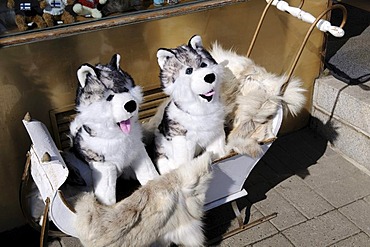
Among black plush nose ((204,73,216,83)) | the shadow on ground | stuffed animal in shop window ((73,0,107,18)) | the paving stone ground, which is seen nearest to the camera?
black plush nose ((204,73,216,83))

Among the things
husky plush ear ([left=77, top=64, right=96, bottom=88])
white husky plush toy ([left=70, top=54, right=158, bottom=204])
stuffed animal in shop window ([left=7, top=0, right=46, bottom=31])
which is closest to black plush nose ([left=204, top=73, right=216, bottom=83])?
white husky plush toy ([left=70, top=54, right=158, bottom=204])

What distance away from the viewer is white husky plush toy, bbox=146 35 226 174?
203 centimetres

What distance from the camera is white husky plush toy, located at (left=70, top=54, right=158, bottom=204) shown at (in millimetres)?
1856

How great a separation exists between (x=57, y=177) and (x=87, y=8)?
969mm

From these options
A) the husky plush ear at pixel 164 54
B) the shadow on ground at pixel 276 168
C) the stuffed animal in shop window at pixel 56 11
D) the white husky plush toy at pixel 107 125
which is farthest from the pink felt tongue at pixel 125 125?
the shadow on ground at pixel 276 168

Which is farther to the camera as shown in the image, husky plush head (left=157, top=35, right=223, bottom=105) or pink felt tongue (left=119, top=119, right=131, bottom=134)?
husky plush head (left=157, top=35, right=223, bottom=105)

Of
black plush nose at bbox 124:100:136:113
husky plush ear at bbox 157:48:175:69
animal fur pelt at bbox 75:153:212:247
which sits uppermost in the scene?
husky plush ear at bbox 157:48:175:69

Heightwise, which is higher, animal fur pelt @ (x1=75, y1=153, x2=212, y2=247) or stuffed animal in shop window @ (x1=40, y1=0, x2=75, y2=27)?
stuffed animal in shop window @ (x1=40, y1=0, x2=75, y2=27)

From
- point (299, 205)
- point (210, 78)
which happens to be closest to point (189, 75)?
point (210, 78)

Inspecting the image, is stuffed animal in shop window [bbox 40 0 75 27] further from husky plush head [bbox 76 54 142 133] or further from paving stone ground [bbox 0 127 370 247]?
paving stone ground [bbox 0 127 370 247]

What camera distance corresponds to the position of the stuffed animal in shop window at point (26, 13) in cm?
226

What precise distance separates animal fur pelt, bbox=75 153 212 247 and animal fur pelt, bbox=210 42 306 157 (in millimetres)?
277

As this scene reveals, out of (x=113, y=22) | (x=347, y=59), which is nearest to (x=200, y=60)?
(x=113, y=22)

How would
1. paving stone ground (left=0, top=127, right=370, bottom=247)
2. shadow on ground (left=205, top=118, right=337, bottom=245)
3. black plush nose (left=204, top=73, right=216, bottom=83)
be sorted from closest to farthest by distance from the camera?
black plush nose (left=204, top=73, right=216, bottom=83), paving stone ground (left=0, top=127, right=370, bottom=247), shadow on ground (left=205, top=118, right=337, bottom=245)
